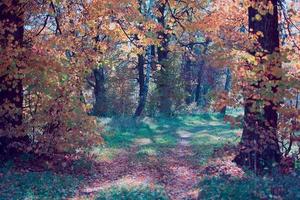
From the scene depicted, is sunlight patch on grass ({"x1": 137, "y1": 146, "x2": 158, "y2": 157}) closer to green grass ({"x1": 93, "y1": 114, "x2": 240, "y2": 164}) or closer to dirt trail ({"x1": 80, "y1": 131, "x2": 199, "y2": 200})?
green grass ({"x1": 93, "y1": 114, "x2": 240, "y2": 164})

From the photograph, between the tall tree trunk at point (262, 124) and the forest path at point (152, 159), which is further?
the tall tree trunk at point (262, 124)

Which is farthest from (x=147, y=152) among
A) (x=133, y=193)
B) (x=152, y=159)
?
(x=133, y=193)

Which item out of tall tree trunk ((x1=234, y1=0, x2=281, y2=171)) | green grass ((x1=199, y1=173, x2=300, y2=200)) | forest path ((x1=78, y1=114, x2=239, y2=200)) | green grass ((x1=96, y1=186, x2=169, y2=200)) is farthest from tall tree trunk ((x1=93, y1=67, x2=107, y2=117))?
green grass ((x1=199, y1=173, x2=300, y2=200))

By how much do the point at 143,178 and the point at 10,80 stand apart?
3.87m

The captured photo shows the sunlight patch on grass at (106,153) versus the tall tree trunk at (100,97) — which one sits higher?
the tall tree trunk at (100,97)

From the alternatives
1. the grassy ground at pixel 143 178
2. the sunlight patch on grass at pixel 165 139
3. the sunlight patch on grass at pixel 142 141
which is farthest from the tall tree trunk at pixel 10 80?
the sunlight patch on grass at pixel 165 139

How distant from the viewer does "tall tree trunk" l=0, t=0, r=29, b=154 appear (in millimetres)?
8891

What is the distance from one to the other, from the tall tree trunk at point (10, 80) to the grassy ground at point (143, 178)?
2.69 feet

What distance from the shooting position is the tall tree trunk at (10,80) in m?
8.89

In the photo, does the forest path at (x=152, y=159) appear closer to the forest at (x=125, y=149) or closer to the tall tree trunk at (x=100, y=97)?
the forest at (x=125, y=149)

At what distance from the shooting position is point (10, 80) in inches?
378

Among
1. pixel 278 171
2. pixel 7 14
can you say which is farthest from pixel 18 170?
pixel 278 171

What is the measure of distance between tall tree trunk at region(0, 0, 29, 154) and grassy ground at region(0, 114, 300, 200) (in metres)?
0.82

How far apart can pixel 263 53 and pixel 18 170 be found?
6.01 m
